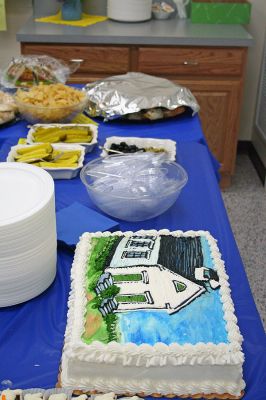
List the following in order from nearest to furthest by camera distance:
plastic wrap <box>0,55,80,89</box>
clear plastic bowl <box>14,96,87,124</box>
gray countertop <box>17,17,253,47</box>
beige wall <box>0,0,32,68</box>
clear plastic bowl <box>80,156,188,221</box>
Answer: clear plastic bowl <box>80,156,188,221</box> < clear plastic bowl <box>14,96,87,124</box> < plastic wrap <box>0,55,80,89</box> < gray countertop <box>17,17,253,47</box> < beige wall <box>0,0,32,68</box>

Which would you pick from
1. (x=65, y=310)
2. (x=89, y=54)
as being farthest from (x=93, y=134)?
(x=89, y=54)

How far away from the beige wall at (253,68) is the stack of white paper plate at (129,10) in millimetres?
637

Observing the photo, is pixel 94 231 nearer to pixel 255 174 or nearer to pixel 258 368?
pixel 258 368

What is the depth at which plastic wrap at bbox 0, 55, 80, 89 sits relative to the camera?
203 centimetres

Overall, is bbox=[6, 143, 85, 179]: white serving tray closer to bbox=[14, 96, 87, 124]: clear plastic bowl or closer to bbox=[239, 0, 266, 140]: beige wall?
bbox=[14, 96, 87, 124]: clear plastic bowl

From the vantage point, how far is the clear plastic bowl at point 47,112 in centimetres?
170

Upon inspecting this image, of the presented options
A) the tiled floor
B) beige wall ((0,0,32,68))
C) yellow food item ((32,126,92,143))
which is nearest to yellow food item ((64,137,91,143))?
yellow food item ((32,126,92,143))

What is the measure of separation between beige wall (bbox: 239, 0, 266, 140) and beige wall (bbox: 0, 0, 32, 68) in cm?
127

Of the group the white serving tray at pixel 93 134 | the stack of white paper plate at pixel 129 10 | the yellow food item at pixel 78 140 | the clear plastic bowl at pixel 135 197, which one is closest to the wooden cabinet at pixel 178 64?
the stack of white paper plate at pixel 129 10

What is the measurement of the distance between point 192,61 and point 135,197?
1.58 meters

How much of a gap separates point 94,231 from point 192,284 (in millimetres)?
319

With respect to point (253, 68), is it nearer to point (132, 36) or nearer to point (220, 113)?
point (220, 113)

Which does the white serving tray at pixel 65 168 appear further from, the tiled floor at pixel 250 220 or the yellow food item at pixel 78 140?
the tiled floor at pixel 250 220

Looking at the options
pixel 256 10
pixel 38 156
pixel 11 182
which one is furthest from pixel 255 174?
pixel 11 182
